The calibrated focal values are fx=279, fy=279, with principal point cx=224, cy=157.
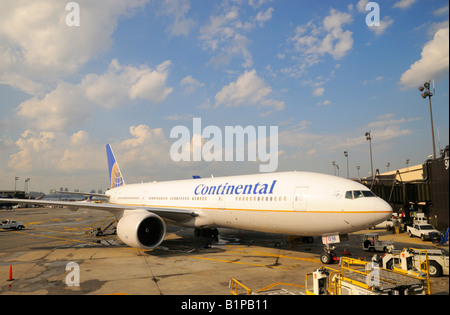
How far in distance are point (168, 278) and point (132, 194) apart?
20082 mm

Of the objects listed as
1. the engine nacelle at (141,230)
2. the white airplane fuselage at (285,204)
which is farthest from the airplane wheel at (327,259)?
the engine nacelle at (141,230)

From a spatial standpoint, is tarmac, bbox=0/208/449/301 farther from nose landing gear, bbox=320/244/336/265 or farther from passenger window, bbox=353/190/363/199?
passenger window, bbox=353/190/363/199

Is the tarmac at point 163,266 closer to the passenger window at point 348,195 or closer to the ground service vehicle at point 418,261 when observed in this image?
the ground service vehicle at point 418,261

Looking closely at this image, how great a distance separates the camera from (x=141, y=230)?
18.1 metres

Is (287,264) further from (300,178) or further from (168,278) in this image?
(168,278)

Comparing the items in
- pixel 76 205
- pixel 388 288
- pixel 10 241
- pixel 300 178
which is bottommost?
pixel 10 241

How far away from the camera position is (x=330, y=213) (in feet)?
45.5

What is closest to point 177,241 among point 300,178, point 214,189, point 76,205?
point 214,189

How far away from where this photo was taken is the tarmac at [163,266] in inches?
449

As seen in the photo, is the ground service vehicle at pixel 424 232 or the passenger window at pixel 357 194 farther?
the ground service vehicle at pixel 424 232

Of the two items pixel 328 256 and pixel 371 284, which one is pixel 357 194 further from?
pixel 371 284

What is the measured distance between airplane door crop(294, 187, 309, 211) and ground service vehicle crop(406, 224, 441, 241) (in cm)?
1470

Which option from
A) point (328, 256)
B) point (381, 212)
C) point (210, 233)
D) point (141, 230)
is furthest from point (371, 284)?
point (210, 233)
